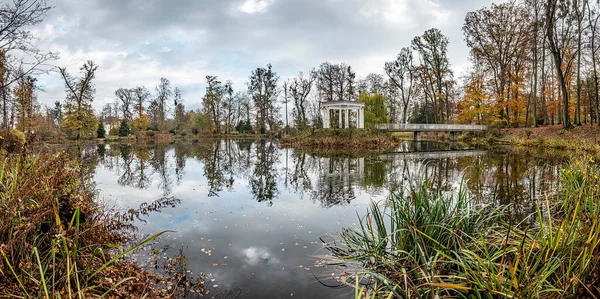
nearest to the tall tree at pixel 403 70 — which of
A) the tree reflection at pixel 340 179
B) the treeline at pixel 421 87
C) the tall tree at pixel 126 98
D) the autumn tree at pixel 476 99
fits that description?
the treeline at pixel 421 87

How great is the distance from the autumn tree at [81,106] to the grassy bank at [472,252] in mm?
33567

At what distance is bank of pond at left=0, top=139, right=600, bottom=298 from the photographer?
227 cm

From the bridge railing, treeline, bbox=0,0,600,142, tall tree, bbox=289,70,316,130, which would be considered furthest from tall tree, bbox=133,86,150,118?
the bridge railing

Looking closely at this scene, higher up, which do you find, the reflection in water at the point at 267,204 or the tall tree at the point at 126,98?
the tall tree at the point at 126,98

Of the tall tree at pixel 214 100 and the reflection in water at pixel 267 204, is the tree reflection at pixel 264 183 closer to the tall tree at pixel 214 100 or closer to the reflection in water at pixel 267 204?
the reflection in water at pixel 267 204

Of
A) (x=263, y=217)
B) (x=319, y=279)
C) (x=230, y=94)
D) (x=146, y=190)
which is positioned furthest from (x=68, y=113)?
(x=319, y=279)

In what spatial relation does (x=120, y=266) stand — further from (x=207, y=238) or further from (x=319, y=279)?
(x=319, y=279)

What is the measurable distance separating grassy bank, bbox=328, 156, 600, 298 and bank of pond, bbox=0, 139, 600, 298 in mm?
20

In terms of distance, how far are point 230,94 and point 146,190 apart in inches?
1534

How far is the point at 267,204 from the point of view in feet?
23.6

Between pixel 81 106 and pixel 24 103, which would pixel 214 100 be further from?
pixel 24 103

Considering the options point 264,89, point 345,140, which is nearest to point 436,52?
point 345,140

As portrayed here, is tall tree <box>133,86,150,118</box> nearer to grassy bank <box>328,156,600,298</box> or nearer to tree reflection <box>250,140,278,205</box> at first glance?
tree reflection <box>250,140,278,205</box>

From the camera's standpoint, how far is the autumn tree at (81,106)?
2962 cm
